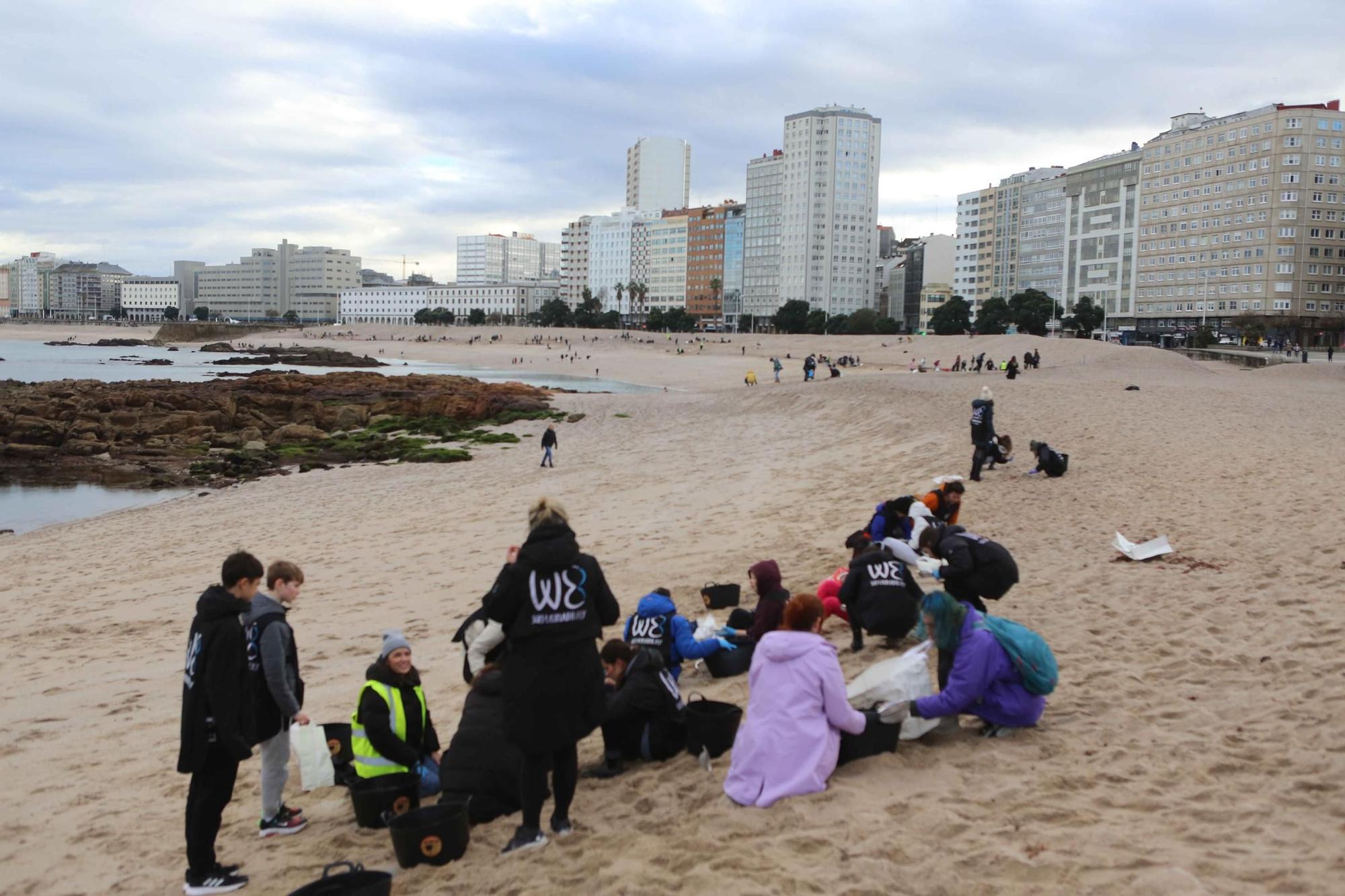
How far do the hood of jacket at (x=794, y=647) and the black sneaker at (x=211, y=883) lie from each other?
9.51ft

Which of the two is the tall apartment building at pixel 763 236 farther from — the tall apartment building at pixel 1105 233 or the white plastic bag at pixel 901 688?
the white plastic bag at pixel 901 688

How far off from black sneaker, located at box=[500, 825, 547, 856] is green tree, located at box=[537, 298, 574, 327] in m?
A: 143

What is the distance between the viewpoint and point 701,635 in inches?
298

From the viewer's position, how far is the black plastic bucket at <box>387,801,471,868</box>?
189 inches

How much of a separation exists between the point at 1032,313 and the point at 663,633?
286ft

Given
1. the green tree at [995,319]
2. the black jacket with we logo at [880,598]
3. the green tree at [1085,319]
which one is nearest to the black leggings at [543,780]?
the black jacket with we logo at [880,598]

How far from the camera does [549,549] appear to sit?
446cm

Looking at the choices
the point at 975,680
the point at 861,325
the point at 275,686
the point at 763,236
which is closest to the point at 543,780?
the point at 275,686

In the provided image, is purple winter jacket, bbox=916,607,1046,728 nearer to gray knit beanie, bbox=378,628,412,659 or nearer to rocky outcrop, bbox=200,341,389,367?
gray knit beanie, bbox=378,628,412,659

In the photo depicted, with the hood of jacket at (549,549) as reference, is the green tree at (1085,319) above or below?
above

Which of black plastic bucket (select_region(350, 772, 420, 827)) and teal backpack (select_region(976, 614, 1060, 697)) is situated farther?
teal backpack (select_region(976, 614, 1060, 697))

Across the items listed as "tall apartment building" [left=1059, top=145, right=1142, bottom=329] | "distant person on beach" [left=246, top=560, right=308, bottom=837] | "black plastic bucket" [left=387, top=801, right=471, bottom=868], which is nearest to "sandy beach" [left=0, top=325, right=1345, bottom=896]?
"black plastic bucket" [left=387, top=801, right=471, bottom=868]

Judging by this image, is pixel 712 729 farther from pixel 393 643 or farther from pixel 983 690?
pixel 393 643

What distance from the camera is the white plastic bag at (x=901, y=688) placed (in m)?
5.57
